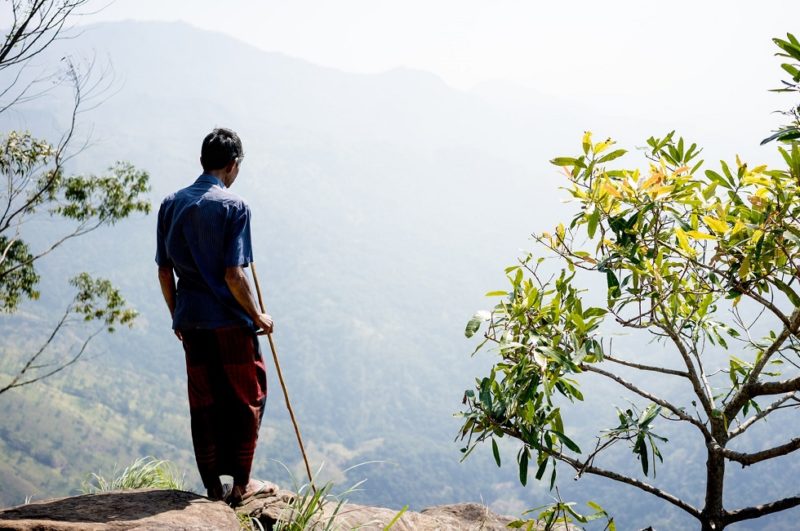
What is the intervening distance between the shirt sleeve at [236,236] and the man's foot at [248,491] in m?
1.07

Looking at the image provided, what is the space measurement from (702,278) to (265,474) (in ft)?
409

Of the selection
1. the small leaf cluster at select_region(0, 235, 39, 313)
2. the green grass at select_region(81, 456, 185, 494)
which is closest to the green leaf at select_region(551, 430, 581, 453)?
the green grass at select_region(81, 456, 185, 494)

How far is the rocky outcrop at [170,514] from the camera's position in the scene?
245 centimetres

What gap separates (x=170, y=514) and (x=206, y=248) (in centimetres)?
111

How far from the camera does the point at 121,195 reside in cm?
1155

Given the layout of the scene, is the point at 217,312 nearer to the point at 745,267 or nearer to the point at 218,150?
the point at 218,150

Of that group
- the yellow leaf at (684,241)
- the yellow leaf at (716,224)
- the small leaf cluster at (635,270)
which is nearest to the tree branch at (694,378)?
the small leaf cluster at (635,270)

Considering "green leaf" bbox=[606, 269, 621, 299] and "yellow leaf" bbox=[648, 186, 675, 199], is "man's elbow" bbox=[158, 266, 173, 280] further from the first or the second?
"yellow leaf" bbox=[648, 186, 675, 199]

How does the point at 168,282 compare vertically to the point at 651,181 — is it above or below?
below

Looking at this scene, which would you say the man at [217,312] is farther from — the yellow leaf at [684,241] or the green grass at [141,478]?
the yellow leaf at [684,241]

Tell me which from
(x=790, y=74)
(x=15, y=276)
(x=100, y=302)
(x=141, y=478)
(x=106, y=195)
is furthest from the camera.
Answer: (x=100, y=302)

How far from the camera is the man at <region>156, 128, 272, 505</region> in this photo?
2.88 meters

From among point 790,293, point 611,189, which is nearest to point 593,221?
point 611,189

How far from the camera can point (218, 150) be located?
3021 millimetres
